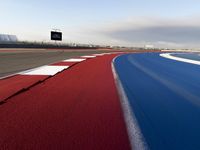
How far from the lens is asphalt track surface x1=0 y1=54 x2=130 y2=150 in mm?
4000

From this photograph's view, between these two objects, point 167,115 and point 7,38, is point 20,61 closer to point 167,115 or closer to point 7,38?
point 167,115

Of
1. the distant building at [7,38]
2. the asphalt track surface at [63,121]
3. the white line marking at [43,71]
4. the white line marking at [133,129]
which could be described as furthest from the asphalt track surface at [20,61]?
the distant building at [7,38]

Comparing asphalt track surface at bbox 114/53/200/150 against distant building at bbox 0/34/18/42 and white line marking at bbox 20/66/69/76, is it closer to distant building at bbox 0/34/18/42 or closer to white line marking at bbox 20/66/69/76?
white line marking at bbox 20/66/69/76

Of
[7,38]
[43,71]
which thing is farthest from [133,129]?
[7,38]

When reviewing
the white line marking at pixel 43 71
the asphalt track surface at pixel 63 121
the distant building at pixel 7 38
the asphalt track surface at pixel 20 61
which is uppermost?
the asphalt track surface at pixel 63 121

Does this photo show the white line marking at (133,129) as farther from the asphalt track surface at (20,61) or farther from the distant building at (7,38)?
the distant building at (7,38)

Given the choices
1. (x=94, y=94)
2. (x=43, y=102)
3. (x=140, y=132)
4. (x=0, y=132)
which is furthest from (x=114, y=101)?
(x=0, y=132)

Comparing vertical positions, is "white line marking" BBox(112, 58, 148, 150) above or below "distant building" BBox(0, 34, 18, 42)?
above

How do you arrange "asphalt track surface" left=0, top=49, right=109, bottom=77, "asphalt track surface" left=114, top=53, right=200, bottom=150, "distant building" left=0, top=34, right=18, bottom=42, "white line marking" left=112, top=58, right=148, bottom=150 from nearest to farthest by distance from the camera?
"white line marking" left=112, top=58, right=148, bottom=150 → "asphalt track surface" left=114, top=53, right=200, bottom=150 → "asphalt track surface" left=0, top=49, right=109, bottom=77 → "distant building" left=0, top=34, right=18, bottom=42

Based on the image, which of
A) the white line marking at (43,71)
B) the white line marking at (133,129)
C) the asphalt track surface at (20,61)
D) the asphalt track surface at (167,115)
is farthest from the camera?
the asphalt track surface at (20,61)

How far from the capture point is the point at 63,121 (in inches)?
199

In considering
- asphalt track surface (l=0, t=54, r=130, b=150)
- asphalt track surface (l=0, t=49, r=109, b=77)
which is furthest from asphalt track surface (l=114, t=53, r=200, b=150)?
asphalt track surface (l=0, t=49, r=109, b=77)

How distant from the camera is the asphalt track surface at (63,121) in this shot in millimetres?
4000

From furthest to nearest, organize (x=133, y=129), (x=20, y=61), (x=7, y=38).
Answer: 1. (x=7, y=38)
2. (x=20, y=61)
3. (x=133, y=129)
